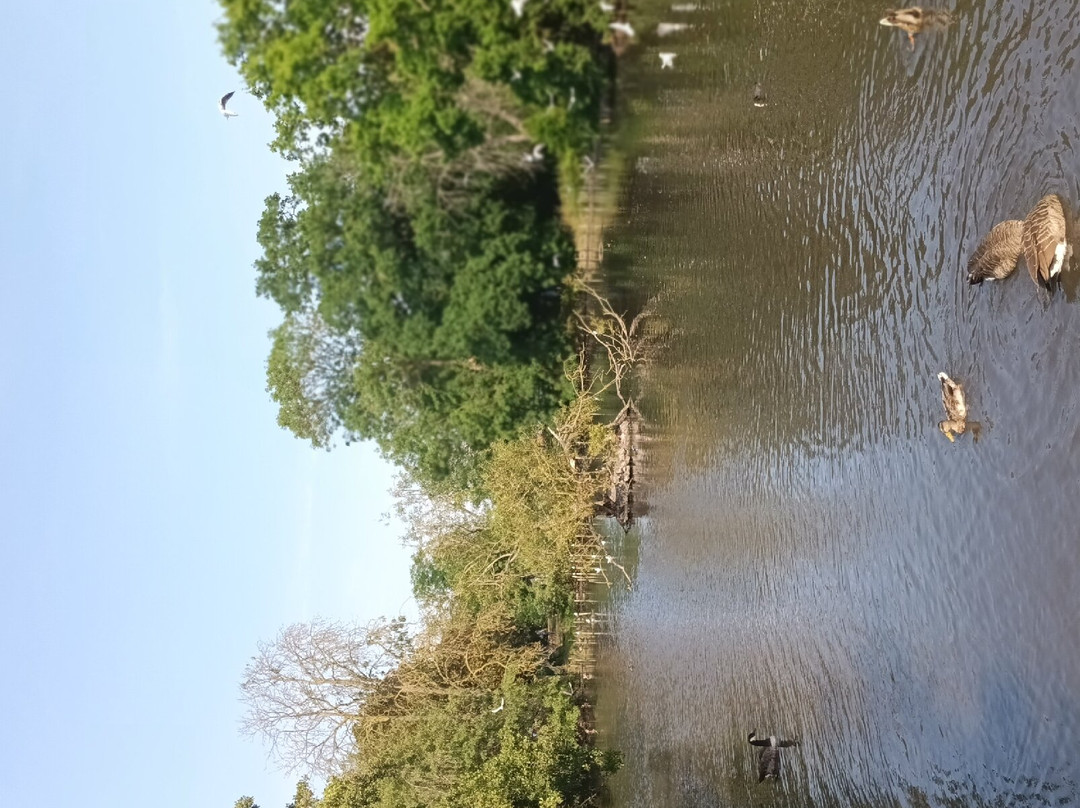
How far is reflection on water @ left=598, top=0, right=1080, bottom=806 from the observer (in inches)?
319

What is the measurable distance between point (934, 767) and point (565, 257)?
7.21m

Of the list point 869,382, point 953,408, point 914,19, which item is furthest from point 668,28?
point 869,382

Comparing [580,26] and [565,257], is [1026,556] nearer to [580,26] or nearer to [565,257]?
[565,257]

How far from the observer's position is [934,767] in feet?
31.7

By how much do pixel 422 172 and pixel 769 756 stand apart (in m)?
10.3

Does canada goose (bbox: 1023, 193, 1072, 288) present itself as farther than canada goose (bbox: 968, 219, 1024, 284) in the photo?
No

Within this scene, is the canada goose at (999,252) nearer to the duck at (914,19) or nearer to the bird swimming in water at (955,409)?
the bird swimming in water at (955,409)

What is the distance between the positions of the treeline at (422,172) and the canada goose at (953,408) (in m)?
4.38

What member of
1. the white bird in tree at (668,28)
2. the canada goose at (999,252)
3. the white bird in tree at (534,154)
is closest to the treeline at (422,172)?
the white bird in tree at (534,154)

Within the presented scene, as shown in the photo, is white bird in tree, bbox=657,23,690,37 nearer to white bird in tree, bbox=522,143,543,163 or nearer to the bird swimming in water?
white bird in tree, bbox=522,143,543,163

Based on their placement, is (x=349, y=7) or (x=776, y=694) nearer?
(x=349, y=7)

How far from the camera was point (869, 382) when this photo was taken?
1055 cm

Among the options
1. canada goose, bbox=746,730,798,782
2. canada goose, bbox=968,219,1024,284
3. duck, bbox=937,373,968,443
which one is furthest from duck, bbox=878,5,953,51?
canada goose, bbox=746,730,798,782

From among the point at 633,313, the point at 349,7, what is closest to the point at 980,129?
the point at 633,313
